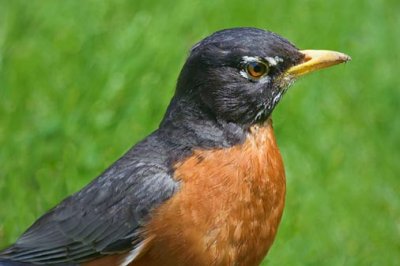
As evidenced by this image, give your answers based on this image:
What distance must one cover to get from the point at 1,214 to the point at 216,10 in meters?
3.17

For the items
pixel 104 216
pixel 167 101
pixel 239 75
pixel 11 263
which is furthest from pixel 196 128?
pixel 167 101

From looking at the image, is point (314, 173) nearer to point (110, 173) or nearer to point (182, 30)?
point (182, 30)

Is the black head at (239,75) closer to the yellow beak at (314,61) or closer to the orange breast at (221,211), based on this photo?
the yellow beak at (314,61)

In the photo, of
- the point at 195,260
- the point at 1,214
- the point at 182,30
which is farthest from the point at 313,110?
the point at 195,260

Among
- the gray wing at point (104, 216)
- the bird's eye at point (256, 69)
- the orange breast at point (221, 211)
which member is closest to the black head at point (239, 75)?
the bird's eye at point (256, 69)

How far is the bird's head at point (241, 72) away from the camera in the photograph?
6.18 metres

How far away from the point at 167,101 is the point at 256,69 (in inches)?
84.9

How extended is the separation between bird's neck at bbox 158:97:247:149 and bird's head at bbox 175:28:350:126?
1.4 inches

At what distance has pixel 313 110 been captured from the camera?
29.3 feet

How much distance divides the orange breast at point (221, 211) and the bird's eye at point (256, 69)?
0.27m

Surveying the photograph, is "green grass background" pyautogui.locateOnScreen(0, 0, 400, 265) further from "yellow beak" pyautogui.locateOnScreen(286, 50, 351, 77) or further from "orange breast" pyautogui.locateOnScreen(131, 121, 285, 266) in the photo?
"yellow beak" pyautogui.locateOnScreen(286, 50, 351, 77)

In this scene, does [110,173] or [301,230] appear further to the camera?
[301,230]

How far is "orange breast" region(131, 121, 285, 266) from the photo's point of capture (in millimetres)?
5891

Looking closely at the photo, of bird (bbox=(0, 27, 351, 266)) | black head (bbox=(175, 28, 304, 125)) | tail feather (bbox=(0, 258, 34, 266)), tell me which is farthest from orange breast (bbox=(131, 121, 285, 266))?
tail feather (bbox=(0, 258, 34, 266))
